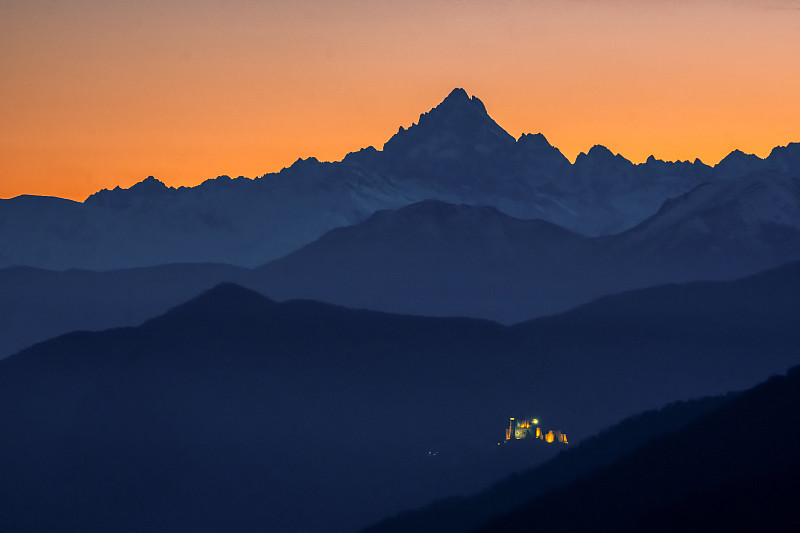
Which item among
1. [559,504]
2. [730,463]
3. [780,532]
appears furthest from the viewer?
[559,504]

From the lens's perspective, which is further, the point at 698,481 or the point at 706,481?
the point at 698,481

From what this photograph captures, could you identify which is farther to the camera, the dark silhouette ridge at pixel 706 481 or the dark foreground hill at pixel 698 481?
the dark foreground hill at pixel 698 481

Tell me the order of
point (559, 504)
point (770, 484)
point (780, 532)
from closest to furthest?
point (780, 532) < point (770, 484) < point (559, 504)

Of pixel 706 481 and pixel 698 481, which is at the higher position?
pixel 698 481

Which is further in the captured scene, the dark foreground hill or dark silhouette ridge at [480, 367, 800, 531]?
the dark foreground hill

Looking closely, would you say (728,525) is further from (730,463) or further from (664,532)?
(730,463)

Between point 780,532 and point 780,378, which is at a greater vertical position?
point 780,378

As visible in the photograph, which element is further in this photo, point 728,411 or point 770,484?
point 728,411

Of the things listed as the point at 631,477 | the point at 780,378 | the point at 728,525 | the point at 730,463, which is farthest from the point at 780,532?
the point at 780,378

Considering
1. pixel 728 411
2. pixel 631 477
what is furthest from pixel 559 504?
pixel 728 411

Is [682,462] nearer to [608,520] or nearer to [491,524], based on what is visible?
[608,520]
